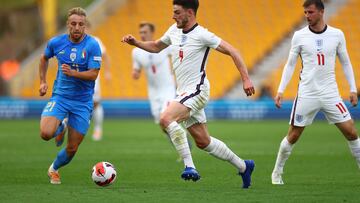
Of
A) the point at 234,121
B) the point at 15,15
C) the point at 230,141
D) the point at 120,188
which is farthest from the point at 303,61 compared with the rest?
the point at 15,15

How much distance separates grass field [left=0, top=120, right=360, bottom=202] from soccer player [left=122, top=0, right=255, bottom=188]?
511 millimetres

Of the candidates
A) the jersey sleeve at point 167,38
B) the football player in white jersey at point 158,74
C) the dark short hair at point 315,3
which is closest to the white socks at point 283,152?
the dark short hair at point 315,3

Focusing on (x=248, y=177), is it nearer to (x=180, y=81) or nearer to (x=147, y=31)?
(x=180, y=81)

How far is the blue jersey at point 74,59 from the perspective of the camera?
12000 mm

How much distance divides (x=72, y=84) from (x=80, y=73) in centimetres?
42

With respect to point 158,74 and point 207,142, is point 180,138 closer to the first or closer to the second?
point 207,142

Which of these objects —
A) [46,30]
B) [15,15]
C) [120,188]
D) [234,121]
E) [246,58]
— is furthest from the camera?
[15,15]

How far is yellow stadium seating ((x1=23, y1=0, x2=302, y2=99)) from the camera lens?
37.2m

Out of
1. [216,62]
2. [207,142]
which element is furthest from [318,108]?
[216,62]

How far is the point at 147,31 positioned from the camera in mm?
17016

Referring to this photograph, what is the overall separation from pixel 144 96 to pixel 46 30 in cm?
604

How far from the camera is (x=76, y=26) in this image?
11898 millimetres

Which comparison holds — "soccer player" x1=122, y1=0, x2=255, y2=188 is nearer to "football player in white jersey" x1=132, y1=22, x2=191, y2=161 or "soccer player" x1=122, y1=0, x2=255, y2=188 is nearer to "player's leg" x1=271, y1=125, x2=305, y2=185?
"player's leg" x1=271, y1=125, x2=305, y2=185

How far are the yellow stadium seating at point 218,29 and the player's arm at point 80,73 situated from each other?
969 inches
